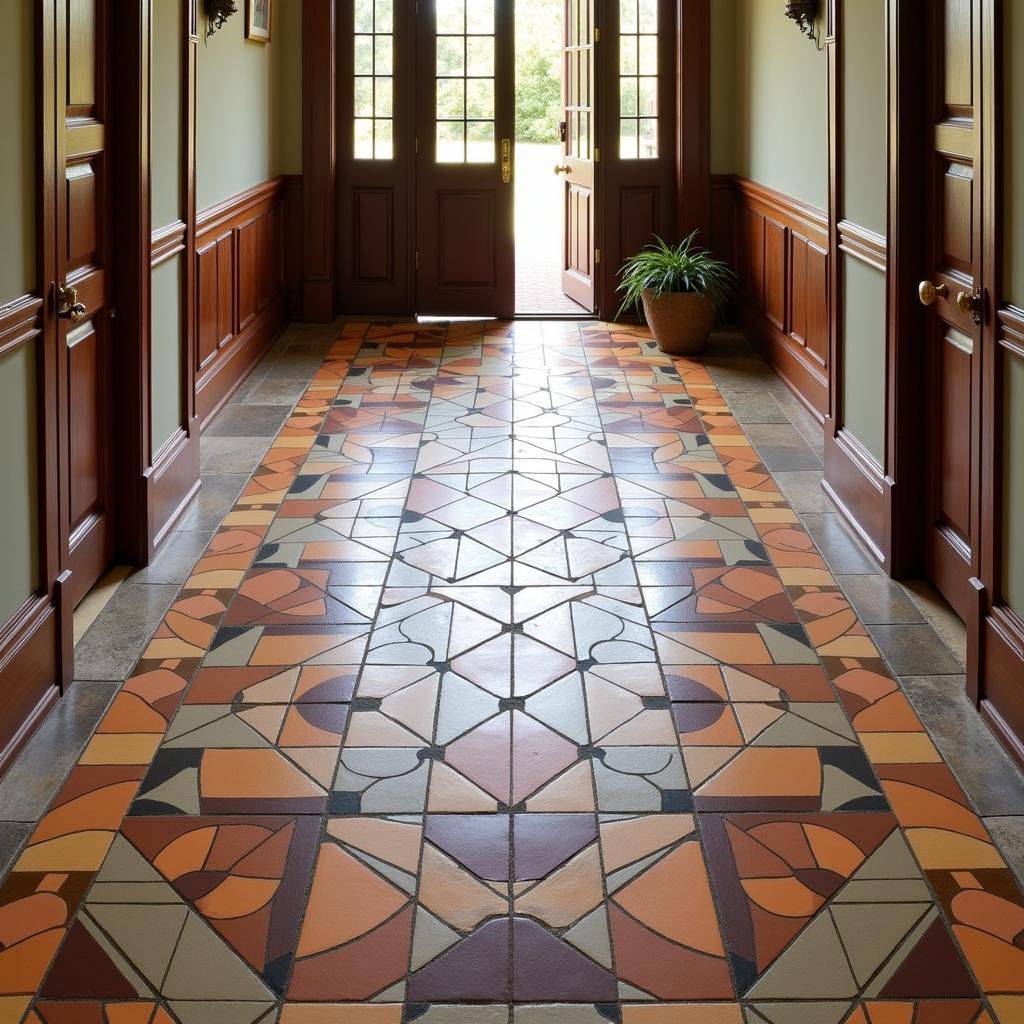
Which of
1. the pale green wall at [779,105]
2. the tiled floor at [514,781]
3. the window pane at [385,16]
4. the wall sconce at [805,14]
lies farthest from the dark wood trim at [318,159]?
the tiled floor at [514,781]

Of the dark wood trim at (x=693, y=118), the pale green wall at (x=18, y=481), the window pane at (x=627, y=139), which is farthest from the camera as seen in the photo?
the window pane at (x=627, y=139)

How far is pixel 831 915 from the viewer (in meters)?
2.45

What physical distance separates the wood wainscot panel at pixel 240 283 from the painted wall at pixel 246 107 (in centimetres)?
11

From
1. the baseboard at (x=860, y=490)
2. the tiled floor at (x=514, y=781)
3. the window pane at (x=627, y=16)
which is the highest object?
the window pane at (x=627, y=16)

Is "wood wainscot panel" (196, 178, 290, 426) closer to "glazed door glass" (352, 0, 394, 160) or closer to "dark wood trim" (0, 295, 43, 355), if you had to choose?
"glazed door glass" (352, 0, 394, 160)

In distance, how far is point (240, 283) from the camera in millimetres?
7281

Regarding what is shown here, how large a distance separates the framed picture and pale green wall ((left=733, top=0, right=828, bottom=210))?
2863mm

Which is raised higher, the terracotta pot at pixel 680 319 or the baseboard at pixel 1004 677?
the terracotta pot at pixel 680 319

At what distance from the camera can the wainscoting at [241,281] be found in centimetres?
634

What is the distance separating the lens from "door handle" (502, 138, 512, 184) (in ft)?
29.6

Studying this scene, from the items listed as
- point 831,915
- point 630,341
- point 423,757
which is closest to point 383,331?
point 630,341

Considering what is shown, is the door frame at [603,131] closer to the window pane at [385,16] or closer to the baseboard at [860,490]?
the window pane at [385,16]

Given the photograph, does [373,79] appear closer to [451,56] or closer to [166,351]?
[451,56]

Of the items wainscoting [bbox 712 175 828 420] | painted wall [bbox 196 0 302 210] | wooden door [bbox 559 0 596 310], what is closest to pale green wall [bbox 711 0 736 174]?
wainscoting [bbox 712 175 828 420]
